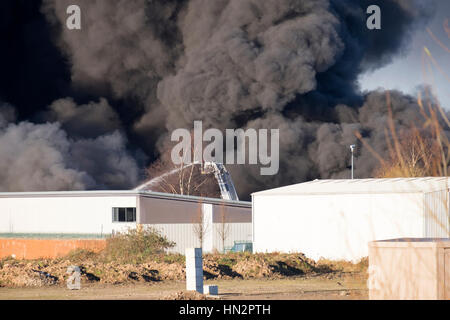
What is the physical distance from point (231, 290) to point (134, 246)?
9104 millimetres

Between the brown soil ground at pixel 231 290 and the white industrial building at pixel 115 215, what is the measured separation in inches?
466

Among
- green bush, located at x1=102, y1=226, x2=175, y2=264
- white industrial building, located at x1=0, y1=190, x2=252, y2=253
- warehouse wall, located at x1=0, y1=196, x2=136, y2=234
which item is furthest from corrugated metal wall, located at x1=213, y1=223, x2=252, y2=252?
green bush, located at x1=102, y1=226, x2=175, y2=264

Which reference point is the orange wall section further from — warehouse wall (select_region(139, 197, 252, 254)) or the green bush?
warehouse wall (select_region(139, 197, 252, 254))

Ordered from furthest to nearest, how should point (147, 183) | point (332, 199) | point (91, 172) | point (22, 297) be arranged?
point (91, 172)
point (147, 183)
point (332, 199)
point (22, 297)

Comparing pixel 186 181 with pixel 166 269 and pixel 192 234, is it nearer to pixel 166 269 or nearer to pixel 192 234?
pixel 192 234

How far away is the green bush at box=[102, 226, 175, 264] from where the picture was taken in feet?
80.8

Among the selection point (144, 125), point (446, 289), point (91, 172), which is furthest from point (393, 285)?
point (144, 125)

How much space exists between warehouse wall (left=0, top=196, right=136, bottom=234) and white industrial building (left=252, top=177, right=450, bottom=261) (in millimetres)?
7213

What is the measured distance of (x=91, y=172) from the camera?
54.2 metres

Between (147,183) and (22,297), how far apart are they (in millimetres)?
30885

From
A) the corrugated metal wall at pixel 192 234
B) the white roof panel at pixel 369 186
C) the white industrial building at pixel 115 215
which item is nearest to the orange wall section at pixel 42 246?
the white industrial building at pixel 115 215

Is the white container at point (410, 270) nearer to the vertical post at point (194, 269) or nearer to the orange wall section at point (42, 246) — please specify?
the vertical post at point (194, 269)

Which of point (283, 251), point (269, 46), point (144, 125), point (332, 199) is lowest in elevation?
point (283, 251)
